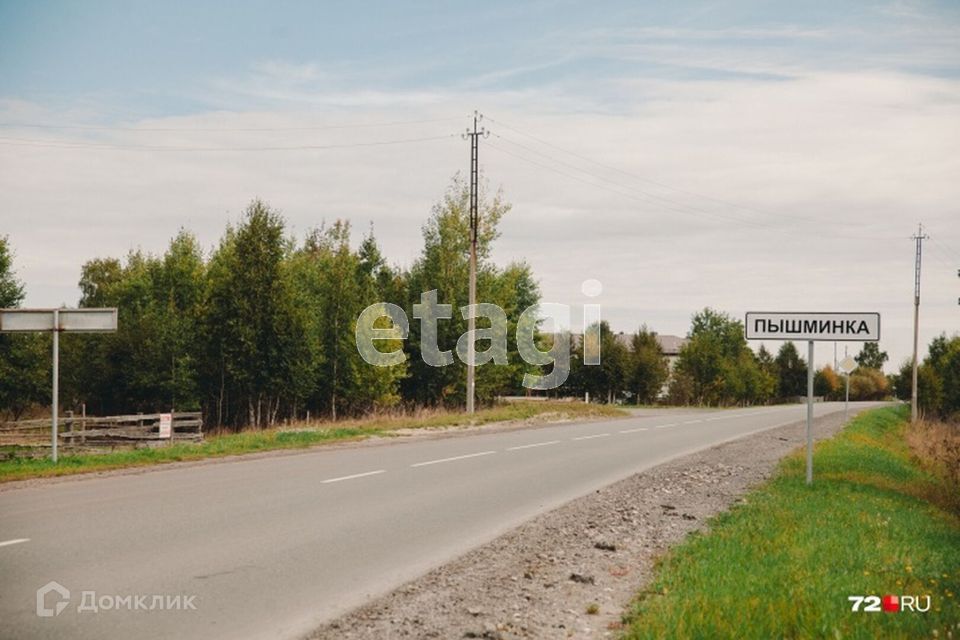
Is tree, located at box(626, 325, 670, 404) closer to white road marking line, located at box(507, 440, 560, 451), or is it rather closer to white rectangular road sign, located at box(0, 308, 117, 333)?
white road marking line, located at box(507, 440, 560, 451)

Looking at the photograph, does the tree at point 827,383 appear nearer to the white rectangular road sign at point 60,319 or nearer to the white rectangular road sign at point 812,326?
the white rectangular road sign at point 812,326

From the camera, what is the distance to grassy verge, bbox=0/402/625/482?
15375 millimetres

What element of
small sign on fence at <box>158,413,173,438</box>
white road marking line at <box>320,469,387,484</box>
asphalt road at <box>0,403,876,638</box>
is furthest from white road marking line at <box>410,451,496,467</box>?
small sign on fence at <box>158,413,173,438</box>

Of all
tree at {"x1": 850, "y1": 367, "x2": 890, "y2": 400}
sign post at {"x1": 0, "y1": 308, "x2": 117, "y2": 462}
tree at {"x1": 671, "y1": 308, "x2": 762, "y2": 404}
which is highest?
sign post at {"x1": 0, "y1": 308, "x2": 117, "y2": 462}

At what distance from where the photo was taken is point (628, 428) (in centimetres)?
3228

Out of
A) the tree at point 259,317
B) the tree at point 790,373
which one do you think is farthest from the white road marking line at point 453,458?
the tree at point 790,373

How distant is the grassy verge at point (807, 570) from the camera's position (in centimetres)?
603

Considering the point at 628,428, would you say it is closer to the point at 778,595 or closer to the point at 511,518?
the point at 511,518

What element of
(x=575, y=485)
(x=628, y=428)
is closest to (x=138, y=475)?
(x=575, y=485)

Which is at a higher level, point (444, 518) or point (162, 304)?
point (162, 304)

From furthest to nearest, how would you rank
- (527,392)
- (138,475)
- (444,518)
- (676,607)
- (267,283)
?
(527,392) → (267,283) → (138,475) → (444,518) → (676,607)

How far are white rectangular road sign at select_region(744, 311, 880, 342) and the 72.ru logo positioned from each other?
675cm

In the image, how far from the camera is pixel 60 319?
1677cm

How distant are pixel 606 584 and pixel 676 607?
132 centimetres
